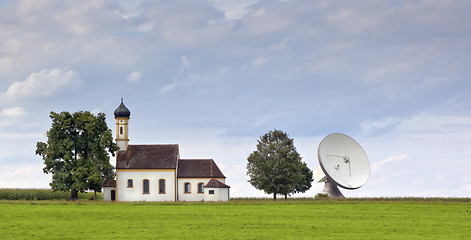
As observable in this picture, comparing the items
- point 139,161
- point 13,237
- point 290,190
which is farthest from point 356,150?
point 13,237

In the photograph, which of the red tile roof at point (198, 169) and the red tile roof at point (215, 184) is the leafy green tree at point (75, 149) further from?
the red tile roof at point (215, 184)

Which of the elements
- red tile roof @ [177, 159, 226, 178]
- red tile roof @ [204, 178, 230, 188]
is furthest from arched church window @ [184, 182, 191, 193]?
red tile roof @ [204, 178, 230, 188]

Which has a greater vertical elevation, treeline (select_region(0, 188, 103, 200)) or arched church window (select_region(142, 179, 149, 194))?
arched church window (select_region(142, 179, 149, 194))

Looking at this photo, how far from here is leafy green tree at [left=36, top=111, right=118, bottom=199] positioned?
86438mm

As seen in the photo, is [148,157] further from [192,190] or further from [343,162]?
[343,162]

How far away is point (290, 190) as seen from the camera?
87000mm

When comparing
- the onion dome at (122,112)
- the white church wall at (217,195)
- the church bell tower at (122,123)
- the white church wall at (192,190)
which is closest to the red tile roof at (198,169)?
the white church wall at (192,190)

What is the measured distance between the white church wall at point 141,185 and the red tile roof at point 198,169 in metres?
2.11

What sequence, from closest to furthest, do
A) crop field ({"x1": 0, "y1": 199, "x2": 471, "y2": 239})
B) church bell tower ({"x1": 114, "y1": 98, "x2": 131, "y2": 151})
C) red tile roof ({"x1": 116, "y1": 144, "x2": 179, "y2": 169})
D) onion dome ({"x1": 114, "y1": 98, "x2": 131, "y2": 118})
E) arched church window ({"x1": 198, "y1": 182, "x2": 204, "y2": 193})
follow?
crop field ({"x1": 0, "y1": 199, "x2": 471, "y2": 239})
arched church window ({"x1": 198, "y1": 182, "x2": 204, "y2": 193})
red tile roof ({"x1": 116, "y1": 144, "x2": 179, "y2": 169})
church bell tower ({"x1": 114, "y1": 98, "x2": 131, "y2": 151})
onion dome ({"x1": 114, "y1": 98, "x2": 131, "y2": 118})

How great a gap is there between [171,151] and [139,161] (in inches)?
212

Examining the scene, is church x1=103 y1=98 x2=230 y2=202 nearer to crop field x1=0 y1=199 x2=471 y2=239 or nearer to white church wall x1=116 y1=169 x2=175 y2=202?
white church wall x1=116 y1=169 x2=175 y2=202

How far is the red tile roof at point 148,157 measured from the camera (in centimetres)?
9344

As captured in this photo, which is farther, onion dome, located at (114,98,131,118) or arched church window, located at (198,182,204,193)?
onion dome, located at (114,98,131,118)

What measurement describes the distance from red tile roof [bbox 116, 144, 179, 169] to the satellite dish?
25292 mm
